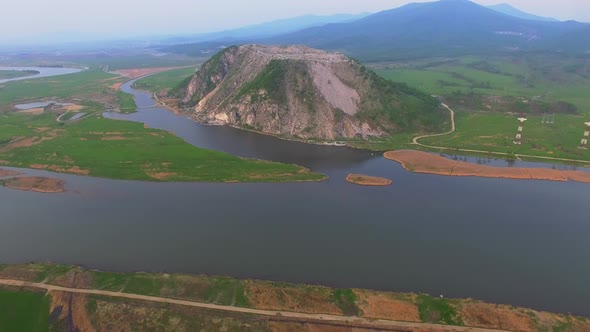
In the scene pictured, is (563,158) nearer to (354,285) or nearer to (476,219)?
(476,219)

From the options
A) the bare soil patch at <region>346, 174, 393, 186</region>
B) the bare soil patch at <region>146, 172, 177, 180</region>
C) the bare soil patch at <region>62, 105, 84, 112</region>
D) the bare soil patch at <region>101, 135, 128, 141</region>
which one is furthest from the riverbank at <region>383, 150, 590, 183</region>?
the bare soil patch at <region>62, 105, 84, 112</region>

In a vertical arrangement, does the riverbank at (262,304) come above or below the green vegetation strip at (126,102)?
below

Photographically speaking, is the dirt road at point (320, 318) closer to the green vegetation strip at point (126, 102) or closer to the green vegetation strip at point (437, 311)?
the green vegetation strip at point (437, 311)

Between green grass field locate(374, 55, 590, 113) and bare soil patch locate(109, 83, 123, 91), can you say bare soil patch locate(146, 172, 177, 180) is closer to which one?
green grass field locate(374, 55, 590, 113)

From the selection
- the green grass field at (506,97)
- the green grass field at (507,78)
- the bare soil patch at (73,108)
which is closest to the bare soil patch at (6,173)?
the bare soil patch at (73,108)

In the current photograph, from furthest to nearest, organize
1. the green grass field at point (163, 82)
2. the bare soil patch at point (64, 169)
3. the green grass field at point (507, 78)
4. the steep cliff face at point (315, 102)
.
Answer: the green grass field at point (163, 82) → the green grass field at point (507, 78) → the steep cliff face at point (315, 102) → the bare soil patch at point (64, 169)

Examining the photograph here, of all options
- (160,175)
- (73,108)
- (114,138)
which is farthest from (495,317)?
(73,108)

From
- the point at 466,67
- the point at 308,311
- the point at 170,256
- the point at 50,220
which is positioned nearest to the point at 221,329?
the point at 308,311
